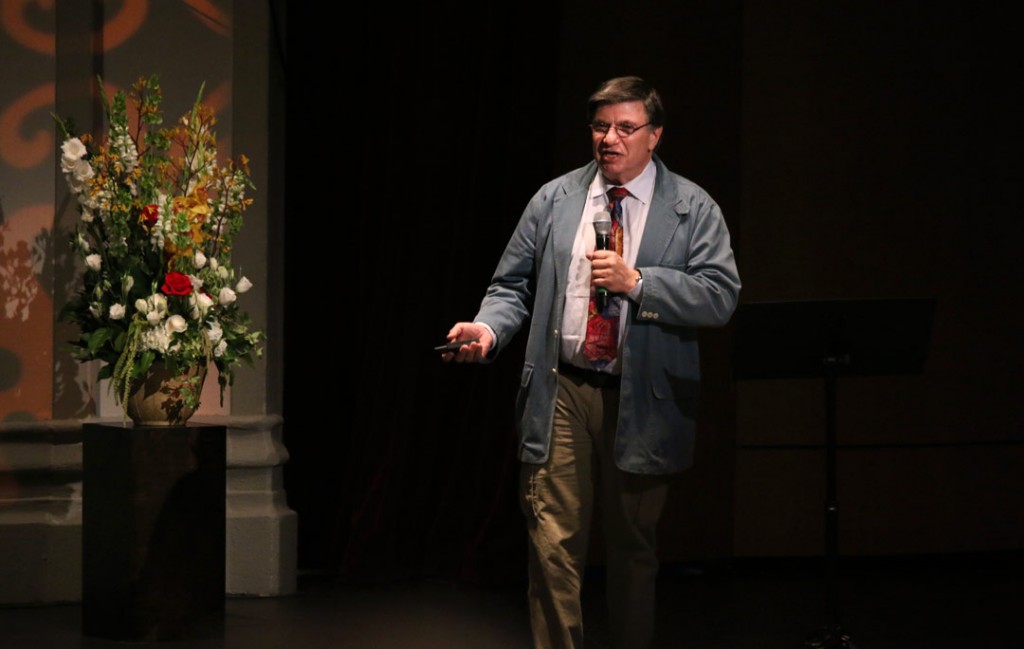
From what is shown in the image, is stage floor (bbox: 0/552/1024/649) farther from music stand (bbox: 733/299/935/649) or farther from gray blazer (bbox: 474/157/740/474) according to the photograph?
gray blazer (bbox: 474/157/740/474)

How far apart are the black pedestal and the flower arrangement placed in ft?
0.52

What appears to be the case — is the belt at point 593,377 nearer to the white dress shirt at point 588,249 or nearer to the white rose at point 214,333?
the white dress shirt at point 588,249

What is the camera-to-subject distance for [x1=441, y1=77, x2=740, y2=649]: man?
10.1ft

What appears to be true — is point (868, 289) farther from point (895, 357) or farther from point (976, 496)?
point (895, 357)

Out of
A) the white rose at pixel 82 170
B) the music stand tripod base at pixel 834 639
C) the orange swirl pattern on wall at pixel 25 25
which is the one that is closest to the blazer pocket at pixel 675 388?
the music stand tripod base at pixel 834 639

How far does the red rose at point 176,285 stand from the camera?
12.6 ft

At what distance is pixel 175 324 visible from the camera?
12.7 ft

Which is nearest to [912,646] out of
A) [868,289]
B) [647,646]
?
[647,646]

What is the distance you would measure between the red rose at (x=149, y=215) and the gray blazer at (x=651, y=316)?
1.24m

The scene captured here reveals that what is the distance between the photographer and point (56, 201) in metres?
4.50

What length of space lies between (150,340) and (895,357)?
2.27 metres

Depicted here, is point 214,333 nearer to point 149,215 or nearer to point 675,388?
point 149,215

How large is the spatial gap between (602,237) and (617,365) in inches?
14.0

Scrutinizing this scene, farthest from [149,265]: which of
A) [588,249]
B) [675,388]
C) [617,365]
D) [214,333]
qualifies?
[675,388]
